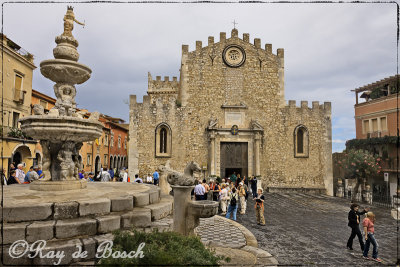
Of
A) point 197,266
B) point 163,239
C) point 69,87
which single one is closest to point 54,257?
point 163,239

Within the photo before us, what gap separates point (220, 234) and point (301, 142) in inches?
620

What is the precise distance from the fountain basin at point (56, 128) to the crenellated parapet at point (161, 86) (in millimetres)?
28287

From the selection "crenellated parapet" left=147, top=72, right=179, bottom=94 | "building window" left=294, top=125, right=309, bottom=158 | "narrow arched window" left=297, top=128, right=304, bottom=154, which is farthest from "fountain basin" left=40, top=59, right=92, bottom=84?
"crenellated parapet" left=147, top=72, right=179, bottom=94

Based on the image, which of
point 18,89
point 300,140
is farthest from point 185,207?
point 18,89

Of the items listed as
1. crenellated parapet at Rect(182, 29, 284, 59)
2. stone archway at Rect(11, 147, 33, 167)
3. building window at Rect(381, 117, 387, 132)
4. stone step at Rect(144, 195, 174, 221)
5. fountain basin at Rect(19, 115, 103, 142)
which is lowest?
stone step at Rect(144, 195, 174, 221)

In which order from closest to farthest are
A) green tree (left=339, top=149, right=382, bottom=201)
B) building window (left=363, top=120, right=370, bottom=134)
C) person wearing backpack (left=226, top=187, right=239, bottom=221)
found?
person wearing backpack (left=226, top=187, right=239, bottom=221), green tree (left=339, top=149, right=382, bottom=201), building window (left=363, top=120, right=370, bottom=134)

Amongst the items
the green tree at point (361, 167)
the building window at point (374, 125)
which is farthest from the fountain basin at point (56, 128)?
the building window at point (374, 125)

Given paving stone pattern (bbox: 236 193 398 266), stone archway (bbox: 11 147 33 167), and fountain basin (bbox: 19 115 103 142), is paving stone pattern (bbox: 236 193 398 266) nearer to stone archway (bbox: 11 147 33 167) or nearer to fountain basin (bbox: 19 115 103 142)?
fountain basin (bbox: 19 115 103 142)

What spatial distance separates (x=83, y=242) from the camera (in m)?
4.07

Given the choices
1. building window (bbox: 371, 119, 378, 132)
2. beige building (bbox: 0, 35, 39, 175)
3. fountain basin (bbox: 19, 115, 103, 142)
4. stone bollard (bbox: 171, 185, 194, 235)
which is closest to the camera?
stone bollard (bbox: 171, 185, 194, 235)

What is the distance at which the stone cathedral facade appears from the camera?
19562 mm

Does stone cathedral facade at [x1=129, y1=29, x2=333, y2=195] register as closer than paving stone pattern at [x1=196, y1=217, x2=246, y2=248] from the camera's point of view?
No

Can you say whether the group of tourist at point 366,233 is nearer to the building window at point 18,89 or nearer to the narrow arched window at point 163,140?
the narrow arched window at point 163,140

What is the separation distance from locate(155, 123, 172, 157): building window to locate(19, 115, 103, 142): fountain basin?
13.3 metres
